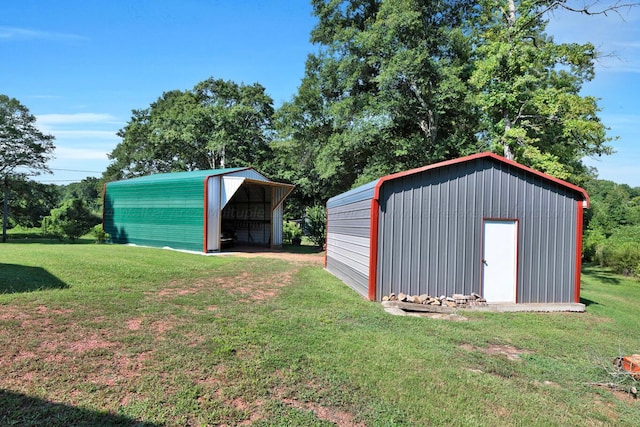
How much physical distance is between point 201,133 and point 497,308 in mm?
26600

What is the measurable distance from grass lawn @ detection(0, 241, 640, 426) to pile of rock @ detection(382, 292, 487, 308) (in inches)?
22.5

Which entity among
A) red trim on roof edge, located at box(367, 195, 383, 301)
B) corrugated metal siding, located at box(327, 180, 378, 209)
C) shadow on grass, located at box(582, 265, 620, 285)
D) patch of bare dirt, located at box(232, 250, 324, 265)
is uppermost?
corrugated metal siding, located at box(327, 180, 378, 209)

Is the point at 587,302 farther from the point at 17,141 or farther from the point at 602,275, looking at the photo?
the point at 17,141

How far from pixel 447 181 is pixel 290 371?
18.6ft

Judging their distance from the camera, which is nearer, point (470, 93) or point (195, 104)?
point (470, 93)

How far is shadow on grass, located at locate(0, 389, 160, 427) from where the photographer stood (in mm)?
2977

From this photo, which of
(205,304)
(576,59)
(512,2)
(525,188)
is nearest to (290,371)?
(205,304)

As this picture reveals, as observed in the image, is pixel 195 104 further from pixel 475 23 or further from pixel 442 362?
pixel 442 362

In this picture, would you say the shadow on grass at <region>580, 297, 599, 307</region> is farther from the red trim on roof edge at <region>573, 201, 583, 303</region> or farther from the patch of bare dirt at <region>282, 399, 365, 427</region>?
the patch of bare dirt at <region>282, 399, 365, 427</region>

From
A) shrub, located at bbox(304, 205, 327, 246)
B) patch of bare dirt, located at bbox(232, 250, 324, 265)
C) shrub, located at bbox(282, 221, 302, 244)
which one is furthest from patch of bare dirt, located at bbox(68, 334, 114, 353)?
Result: shrub, located at bbox(282, 221, 302, 244)

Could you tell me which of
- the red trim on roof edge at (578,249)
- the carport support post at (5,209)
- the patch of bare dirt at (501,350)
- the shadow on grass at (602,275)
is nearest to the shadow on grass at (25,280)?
the patch of bare dirt at (501,350)

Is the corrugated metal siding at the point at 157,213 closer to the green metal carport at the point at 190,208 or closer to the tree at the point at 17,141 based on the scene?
the green metal carport at the point at 190,208

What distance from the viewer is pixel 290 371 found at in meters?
4.16

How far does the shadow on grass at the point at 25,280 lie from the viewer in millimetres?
6887
